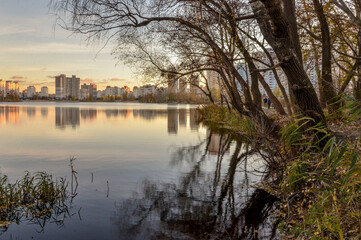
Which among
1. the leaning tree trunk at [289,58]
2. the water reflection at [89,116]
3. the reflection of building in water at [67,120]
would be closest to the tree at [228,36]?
the leaning tree trunk at [289,58]

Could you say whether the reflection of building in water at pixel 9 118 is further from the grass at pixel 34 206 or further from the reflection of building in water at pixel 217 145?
the grass at pixel 34 206

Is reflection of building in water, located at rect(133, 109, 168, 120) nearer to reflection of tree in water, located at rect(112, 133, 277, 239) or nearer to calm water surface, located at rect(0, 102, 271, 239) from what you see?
calm water surface, located at rect(0, 102, 271, 239)

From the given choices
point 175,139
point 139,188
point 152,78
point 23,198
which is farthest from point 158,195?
point 175,139

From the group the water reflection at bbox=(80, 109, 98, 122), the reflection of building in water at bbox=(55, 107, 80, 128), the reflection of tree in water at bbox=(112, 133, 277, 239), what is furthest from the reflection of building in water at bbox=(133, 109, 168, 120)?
the reflection of tree in water at bbox=(112, 133, 277, 239)

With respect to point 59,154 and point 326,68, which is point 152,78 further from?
point 326,68

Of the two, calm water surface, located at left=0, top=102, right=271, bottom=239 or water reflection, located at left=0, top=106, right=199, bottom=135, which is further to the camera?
water reflection, located at left=0, top=106, right=199, bottom=135

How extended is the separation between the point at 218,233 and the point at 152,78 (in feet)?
36.3

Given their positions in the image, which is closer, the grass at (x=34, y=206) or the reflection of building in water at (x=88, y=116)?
the grass at (x=34, y=206)

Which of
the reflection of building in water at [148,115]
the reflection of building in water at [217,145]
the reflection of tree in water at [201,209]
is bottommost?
the reflection of tree in water at [201,209]

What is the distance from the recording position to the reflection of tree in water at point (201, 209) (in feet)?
18.8

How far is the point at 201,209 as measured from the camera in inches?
269

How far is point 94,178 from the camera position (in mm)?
9547

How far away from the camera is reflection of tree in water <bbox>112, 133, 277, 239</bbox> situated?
574cm

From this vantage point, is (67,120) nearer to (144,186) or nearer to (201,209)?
(144,186)
